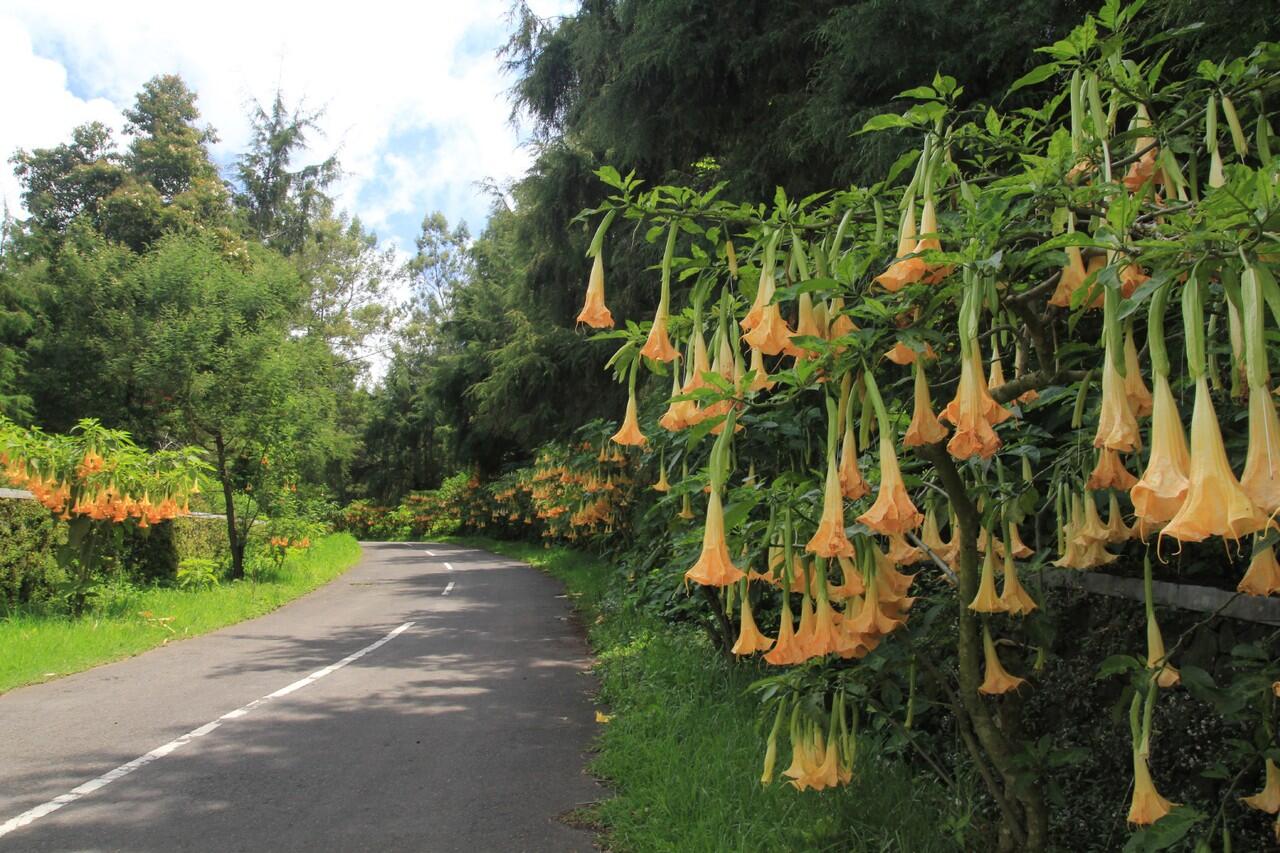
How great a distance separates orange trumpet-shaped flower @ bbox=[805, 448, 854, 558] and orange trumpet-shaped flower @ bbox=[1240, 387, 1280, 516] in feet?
2.54

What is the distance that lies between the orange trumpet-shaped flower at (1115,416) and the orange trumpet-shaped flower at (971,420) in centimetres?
22

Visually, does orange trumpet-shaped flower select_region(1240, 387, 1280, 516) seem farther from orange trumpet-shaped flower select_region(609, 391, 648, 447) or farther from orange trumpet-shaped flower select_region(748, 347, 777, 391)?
orange trumpet-shaped flower select_region(609, 391, 648, 447)

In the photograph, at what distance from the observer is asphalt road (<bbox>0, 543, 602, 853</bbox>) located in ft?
13.5

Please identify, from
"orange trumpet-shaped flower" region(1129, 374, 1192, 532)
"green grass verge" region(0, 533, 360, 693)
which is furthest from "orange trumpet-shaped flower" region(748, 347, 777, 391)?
"green grass verge" region(0, 533, 360, 693)

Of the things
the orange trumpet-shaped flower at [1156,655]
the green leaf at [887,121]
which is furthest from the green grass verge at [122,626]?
the orange trumpet-shaped flower at [1156,655]

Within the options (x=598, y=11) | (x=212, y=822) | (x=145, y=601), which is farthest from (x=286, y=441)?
(x=212, y=822)

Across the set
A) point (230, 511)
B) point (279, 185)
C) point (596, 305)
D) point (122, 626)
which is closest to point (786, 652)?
point (596, 305)

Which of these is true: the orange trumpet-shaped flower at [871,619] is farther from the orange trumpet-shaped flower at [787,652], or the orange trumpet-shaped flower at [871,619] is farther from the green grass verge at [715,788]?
the green grass verge at [715,788]

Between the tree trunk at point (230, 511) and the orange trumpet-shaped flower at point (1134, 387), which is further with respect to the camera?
the tree trunk at point (230, 511)

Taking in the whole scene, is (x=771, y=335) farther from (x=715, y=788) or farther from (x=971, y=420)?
(x=715, y=788)

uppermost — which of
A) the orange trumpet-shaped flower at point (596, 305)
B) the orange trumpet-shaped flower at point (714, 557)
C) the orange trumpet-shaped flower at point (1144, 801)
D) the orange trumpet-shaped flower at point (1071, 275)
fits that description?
the orange trumpet-shaped flower at point (596, 305)

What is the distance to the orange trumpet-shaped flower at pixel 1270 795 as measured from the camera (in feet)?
6.72

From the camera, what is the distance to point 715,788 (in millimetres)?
4102

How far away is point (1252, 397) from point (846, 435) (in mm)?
888
